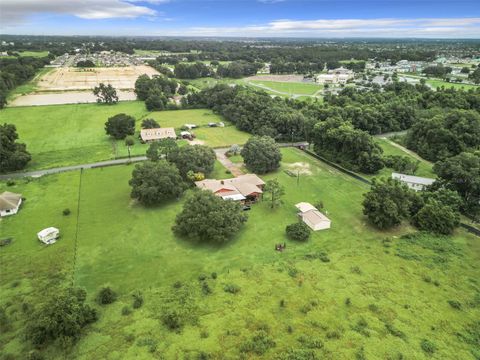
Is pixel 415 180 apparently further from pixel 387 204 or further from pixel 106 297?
pixel 106 297

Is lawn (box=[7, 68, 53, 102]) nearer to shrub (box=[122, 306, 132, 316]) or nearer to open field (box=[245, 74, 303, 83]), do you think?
open field (box=[245, 74, 303, 83])

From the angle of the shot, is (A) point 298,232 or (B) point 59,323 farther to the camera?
(A) point 298,232

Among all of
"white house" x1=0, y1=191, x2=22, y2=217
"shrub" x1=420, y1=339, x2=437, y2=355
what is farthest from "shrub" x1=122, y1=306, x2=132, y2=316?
"white house" x1=0, y1=191, x2=22, y2=217

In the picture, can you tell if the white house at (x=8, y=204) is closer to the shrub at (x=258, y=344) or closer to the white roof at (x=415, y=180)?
the shrub at (x=258, y=344)

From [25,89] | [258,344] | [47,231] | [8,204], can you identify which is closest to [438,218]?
[258,344]

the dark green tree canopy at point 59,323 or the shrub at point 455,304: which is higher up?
the dark green tree canopy at point 59,323

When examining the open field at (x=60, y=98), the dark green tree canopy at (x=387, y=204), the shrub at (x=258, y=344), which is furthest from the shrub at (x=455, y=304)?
the open field at (x=60, y=98)

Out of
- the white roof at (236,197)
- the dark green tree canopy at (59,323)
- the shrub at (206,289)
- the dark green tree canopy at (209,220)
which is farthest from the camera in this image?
the white roof at (236,197)
